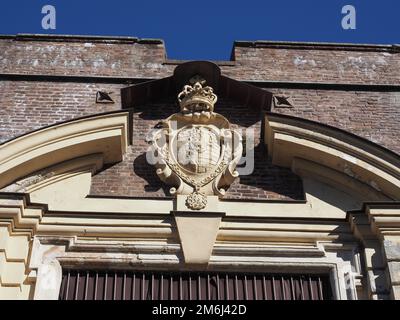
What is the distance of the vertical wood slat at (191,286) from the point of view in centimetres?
760

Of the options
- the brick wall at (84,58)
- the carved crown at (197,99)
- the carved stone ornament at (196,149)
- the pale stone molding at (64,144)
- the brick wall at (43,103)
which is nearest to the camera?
the pale stone molding at (64,144)

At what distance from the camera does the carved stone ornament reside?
845 cm

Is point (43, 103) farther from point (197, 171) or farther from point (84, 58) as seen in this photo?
point (197, 171)

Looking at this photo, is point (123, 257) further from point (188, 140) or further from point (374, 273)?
point (374, 273)

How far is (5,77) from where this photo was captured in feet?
32.2

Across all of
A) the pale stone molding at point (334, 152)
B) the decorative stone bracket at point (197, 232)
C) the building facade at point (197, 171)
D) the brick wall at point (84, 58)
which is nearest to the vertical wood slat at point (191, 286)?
the building facade at point (197, 171)

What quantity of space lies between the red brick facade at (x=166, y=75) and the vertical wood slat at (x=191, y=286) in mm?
1100

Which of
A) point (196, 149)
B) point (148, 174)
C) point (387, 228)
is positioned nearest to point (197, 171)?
point (196, 149)

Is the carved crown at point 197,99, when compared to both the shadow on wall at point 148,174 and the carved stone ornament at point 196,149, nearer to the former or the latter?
the carved stone ornament at point 196,149

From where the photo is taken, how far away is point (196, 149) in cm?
864

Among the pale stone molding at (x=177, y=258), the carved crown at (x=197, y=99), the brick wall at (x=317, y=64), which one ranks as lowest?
the pale stone molding at (x=177, y=258)

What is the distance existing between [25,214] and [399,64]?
18.4 ft

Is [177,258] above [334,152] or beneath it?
beneath

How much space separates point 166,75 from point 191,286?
3449 mm
